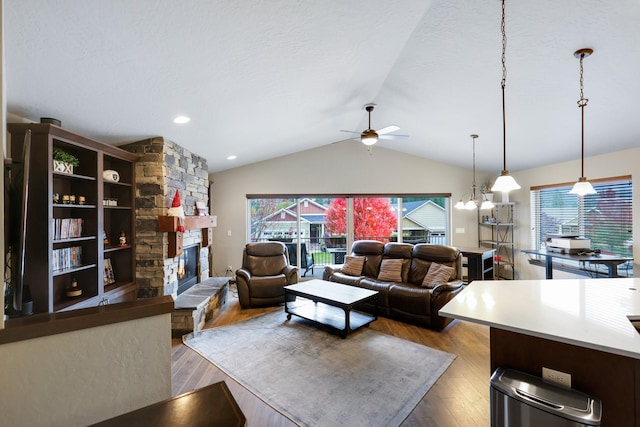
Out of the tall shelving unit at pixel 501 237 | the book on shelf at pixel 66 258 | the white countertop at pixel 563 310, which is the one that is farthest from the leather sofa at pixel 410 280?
the book on shelf at pixel 66 258

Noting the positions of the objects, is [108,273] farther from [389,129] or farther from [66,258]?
[389,129]

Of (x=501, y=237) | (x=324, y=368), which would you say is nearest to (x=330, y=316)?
(x=324, y=368)

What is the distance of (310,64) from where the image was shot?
2.66m

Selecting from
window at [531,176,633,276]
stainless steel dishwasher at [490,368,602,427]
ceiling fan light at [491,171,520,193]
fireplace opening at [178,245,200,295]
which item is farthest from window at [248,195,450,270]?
stainless steel dishwasher at [490,368,602,427]

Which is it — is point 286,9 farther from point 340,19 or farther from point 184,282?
point 184,282

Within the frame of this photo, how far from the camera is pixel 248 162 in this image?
5895 millimetres

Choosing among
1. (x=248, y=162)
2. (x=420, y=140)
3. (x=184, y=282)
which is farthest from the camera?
(x=248, y=162)

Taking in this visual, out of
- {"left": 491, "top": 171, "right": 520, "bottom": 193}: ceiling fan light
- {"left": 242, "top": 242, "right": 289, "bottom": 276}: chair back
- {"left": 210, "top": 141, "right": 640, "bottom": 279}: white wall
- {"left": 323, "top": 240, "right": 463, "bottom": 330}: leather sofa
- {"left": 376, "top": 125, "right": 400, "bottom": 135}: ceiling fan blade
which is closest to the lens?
{"left": 491, "top": 171, "right": 520, "bottom": 193}: ceiling fan light

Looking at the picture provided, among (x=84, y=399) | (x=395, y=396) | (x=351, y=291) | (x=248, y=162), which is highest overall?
(x=248, y=162)

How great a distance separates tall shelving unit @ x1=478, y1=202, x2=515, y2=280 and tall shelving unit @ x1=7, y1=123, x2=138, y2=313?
6380mm

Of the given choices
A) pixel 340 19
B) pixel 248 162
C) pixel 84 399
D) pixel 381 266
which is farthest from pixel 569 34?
pixel 248 162

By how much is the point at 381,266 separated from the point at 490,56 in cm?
313

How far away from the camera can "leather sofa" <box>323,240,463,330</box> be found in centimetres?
359

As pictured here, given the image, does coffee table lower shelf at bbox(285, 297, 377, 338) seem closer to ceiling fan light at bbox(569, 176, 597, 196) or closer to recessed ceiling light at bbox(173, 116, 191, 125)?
ceiling fan light at bbox(569, 176, 597, 196)
